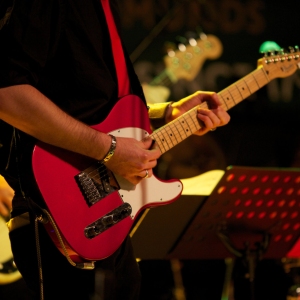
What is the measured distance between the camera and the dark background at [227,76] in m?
3.83

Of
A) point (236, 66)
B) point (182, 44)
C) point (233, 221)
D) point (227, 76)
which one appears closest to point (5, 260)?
point (233, 221)

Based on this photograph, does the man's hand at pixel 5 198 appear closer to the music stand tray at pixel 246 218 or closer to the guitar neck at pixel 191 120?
the music stand tray at pixel 246 218

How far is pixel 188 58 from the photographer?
3.77m

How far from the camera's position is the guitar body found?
1.40 metres

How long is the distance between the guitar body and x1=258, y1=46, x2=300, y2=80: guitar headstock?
827mm

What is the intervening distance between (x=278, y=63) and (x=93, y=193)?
122cm

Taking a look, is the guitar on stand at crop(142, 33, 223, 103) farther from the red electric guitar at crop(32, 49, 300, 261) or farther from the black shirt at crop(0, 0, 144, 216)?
the black shirt at crop(0, 0, 144, 216)

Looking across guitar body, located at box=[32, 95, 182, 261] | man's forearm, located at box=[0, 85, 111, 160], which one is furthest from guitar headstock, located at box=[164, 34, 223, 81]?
man's forearm, located at box=[0, 85, 111, 160]

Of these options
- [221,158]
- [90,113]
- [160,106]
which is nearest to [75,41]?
[90,113]

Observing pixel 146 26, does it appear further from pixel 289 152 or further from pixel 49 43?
pixel 49 43

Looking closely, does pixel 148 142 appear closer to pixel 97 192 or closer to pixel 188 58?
pixel 97 192

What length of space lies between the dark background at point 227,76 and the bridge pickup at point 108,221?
222 centimetres

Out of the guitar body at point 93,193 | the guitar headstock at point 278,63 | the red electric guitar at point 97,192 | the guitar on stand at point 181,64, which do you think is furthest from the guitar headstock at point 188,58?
the guitar body at point 93,193

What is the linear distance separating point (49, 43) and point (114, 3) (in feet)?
1.43
